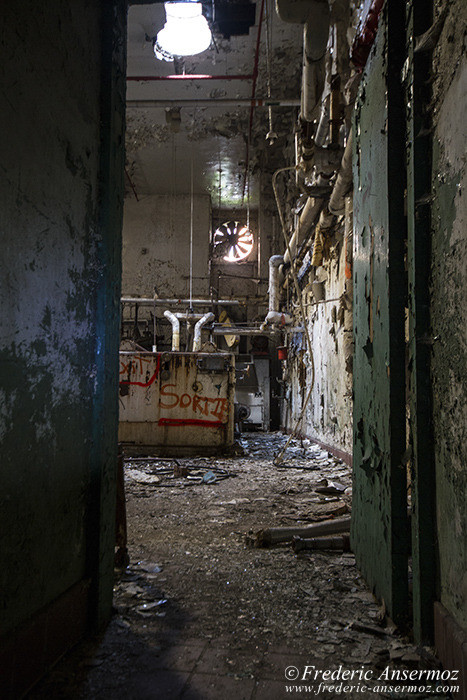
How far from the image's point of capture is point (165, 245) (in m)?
13.8

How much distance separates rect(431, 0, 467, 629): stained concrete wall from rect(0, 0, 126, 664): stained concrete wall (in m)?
1.48

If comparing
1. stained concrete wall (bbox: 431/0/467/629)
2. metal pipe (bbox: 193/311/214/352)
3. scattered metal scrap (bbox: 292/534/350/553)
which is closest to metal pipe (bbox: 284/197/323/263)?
metal pipe (bbox: 193/311/214/352)

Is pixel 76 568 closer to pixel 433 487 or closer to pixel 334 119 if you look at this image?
pixel 433 487

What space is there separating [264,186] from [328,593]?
12097 mm

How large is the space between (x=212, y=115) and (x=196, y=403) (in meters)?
6.57

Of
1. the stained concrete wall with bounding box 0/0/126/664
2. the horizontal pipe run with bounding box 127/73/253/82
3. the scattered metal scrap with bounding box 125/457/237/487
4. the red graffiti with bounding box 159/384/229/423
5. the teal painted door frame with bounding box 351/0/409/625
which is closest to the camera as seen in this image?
the stained concrete wall with bounding box 0/0/126/664

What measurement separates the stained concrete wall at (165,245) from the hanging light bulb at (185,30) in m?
7.65

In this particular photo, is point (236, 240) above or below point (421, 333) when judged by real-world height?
above

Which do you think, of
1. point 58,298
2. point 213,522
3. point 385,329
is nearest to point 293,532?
point 213,522

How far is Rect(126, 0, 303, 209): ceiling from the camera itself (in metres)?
7.62

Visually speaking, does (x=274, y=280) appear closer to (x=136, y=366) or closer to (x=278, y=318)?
(x=278, y=318)

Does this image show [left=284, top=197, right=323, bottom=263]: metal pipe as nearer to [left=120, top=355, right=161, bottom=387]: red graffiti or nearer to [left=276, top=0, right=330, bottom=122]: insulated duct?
[left=276, top=0, right=330, bottom=122]: insulated duct

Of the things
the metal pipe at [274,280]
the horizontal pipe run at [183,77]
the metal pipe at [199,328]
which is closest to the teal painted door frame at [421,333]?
the horizontal pipe run at [183,77]

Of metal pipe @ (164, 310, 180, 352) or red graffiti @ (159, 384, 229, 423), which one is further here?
metal pipe @ (164, 310, 180, 352)
